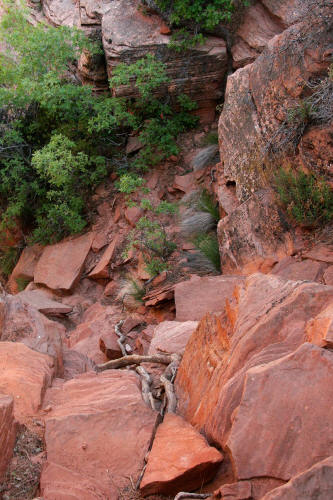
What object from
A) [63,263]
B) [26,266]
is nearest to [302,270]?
[63,263]

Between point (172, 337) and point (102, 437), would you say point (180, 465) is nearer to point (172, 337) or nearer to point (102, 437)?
point (102, 437)

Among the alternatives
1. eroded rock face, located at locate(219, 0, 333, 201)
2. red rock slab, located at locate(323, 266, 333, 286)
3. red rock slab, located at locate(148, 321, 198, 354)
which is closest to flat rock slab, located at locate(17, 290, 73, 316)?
red rock slab, located at locate(148, 321, 198, 354)

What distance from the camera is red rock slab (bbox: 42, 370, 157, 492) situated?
285 cm

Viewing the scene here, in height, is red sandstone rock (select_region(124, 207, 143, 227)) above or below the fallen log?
above

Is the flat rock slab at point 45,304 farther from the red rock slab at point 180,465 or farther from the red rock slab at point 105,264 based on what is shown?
the red rock slab at point 180,465

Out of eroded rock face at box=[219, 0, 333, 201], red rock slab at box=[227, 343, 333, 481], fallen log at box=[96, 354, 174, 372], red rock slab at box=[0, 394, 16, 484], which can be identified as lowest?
fallen log at box=[96, 354, 174, 372]

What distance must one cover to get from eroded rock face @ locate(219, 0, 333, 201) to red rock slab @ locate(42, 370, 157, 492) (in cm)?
327

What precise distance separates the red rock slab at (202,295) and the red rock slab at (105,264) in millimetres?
2627

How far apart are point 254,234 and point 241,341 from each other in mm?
2945

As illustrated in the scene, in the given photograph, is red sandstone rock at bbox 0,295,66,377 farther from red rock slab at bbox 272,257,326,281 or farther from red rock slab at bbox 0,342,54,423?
red rock slab at bbox 272,257,326,281

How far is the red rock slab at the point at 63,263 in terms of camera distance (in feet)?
29.1

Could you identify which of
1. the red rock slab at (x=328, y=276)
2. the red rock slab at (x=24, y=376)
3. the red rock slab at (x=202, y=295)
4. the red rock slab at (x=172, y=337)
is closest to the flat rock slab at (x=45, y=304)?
the red rock slab at (x=202, y=295)

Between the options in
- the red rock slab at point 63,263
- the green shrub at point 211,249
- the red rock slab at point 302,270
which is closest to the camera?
the red rock slab at point 302,270

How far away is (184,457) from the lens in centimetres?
266
